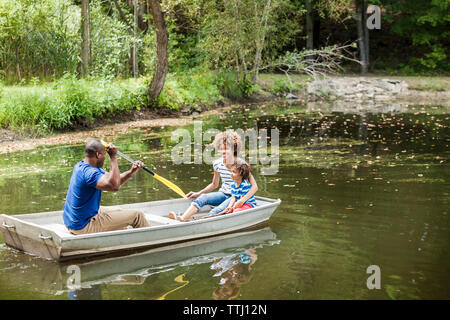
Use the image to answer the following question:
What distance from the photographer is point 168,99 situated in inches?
808

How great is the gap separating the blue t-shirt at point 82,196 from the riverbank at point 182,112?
7.99 m

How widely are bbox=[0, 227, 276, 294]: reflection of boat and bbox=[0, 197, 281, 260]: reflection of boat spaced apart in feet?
0.30

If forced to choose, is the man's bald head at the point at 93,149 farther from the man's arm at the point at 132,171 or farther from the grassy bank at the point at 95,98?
the grassy bank at the point at 95,98

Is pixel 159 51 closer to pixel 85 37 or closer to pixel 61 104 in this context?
pixel 85 37

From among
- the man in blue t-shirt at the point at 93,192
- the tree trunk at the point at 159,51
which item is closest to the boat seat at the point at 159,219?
the man in blue t-shirt at the point at 93,192

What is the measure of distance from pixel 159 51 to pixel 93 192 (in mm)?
13332

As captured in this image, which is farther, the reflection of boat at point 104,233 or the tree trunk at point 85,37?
the tree trunk at point 85,37

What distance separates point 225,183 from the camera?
321 inches

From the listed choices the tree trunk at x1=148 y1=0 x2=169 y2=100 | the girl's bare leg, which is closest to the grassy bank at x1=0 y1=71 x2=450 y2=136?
the tree trunk at x1=148 y1=0 x2=169 y2=100

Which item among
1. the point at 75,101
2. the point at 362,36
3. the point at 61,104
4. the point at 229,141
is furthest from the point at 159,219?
the point at 362,36

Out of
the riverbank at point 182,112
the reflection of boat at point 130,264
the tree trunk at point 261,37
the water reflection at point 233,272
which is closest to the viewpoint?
the water reflection at point 233,272

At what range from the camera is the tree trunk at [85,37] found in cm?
1902

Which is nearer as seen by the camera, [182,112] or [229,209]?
[229,209]

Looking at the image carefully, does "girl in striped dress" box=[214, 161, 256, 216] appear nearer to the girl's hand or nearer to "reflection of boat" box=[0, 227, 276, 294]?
the girl's hand
